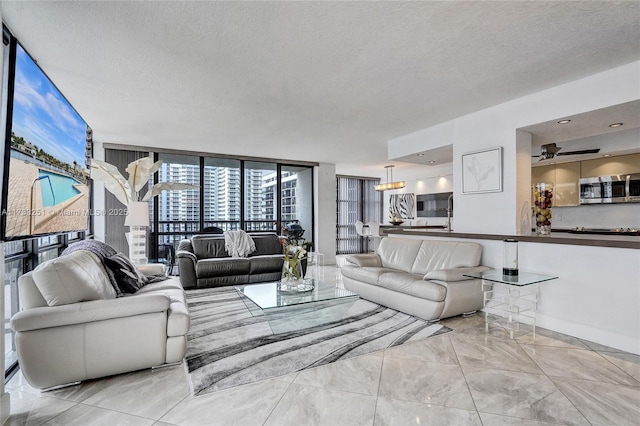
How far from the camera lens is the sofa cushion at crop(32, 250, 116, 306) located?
2.24m

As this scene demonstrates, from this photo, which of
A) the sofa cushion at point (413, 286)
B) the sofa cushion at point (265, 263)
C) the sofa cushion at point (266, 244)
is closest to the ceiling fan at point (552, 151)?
the sofa cushion at point (413, 286)

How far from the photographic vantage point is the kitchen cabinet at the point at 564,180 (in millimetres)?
5660

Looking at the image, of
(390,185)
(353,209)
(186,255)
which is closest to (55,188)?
(186,255)

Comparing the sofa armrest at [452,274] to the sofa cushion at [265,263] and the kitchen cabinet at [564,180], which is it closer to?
the sofa cushion at [265,263]

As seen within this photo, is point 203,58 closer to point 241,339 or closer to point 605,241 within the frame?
point 241,339

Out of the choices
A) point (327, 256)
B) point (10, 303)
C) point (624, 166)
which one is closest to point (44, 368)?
point (10, 303)

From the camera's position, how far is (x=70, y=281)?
92.2 inches

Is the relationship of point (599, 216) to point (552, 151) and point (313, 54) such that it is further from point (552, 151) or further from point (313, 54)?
point (313, 54)

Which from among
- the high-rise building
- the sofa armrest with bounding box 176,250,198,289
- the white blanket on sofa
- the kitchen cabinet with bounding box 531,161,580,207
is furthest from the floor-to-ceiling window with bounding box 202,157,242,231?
the kitchen cabinet with bounding box 531,161,580,207

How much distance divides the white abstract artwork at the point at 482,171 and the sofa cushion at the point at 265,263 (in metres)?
3.32

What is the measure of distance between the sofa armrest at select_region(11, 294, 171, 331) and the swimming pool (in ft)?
3.07

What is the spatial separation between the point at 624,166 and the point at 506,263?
3604 mm

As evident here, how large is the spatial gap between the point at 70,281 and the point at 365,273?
3.18 metres

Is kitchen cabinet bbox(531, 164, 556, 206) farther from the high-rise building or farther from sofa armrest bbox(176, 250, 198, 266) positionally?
sofa armrest bbox(176, 250, 198, 266)
